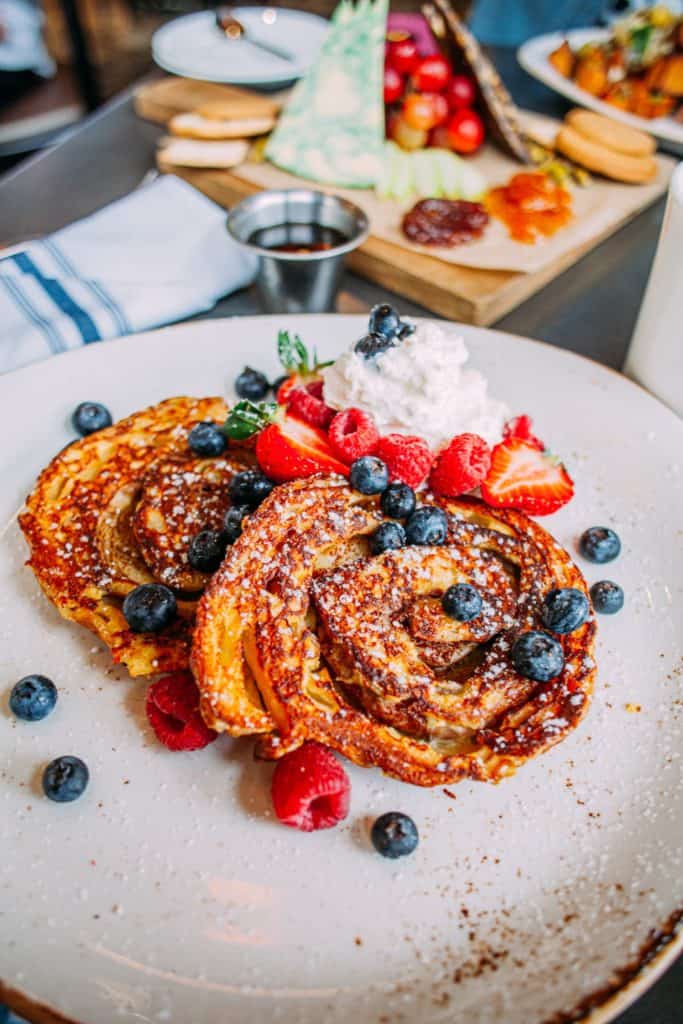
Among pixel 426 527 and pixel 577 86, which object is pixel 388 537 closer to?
pixel 426 527

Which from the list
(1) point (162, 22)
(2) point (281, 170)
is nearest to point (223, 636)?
(2) point (281, 170)

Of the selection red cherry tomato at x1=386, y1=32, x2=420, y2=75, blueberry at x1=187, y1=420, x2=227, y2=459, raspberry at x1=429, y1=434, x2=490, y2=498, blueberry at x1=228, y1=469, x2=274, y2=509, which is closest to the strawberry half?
raspberry at x1=429, y1=434, x2=490, y2=498

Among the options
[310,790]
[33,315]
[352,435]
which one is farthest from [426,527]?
[33,315]

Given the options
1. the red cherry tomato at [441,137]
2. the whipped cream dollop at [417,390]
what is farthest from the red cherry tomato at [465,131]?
the whipped cream dollop at [417,390]

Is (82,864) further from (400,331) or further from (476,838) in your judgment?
(400,331)

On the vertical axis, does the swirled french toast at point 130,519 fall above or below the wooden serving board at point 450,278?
below

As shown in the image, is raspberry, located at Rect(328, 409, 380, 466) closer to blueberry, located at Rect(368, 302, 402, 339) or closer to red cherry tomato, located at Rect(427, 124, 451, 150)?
blueberry, located at Rect(368, 302, 402, 339)

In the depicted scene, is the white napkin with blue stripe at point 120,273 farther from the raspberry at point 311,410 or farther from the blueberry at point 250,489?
the blueberry at point 250,489
